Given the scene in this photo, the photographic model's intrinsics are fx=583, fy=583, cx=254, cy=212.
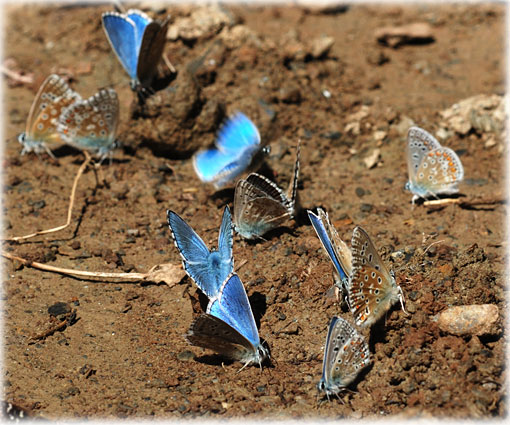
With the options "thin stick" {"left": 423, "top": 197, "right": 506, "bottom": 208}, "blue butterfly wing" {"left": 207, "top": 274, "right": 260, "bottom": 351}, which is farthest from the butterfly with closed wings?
"thin stick" {"left": 423, "top": 197, "right": 506, "bottom": 208}

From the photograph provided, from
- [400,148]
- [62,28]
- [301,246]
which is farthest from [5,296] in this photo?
[62,28]

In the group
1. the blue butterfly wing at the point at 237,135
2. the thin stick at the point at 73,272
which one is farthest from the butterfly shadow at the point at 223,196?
the thin stick at the point at 73,272

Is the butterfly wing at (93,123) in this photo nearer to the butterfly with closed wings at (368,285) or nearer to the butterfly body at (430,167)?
the butterfly body at (430,167)

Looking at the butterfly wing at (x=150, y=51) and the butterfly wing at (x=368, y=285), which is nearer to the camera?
the butterfly wing at (x=368, y=285)

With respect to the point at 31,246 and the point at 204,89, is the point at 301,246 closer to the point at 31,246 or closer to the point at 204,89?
the point at 31,246

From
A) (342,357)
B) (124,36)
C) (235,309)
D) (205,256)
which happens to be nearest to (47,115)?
(124,36)

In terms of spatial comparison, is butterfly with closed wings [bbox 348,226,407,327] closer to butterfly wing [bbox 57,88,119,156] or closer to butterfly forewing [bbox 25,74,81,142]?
butterfly wing [bbox 57,88,119,156]
